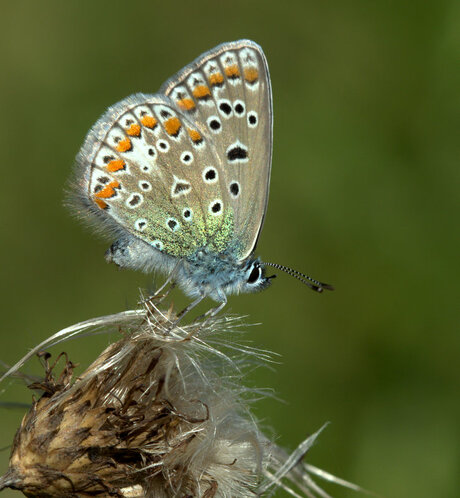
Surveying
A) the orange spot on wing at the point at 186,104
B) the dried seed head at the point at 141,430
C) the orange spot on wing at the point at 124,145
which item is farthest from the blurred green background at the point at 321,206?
the dried seed head at the point at 141,430

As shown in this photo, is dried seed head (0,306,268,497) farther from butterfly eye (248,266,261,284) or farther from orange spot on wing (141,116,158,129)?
orange spot on wing (141,116,158,129)

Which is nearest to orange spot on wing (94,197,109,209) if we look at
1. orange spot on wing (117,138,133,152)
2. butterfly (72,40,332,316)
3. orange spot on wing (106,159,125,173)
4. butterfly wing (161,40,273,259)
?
butterfly (72,40,332,316)

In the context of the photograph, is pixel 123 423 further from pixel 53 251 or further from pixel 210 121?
pixel 53 251

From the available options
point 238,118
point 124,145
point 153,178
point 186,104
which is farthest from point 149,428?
point 186,104

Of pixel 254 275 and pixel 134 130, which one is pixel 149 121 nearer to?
pixel 134 130

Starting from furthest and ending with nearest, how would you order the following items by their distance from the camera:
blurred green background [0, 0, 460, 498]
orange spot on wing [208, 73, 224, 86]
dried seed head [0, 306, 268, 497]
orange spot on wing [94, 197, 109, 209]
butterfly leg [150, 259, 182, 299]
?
blurred green background [0, 0, 460, 498] → orange spot on wing [208, 73, 224, 86] → orange spot on wing [94, 197, 109, 209] → butterfly leg [150, 259, 182, 299] → dried seed head [0, 306, 268, 497]
